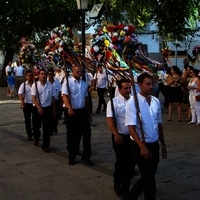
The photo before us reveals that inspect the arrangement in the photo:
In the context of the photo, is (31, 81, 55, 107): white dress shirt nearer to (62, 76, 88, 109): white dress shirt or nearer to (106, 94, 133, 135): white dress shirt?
(62, 76, 88, 109): white dress shirt

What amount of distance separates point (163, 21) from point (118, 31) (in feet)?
30.0

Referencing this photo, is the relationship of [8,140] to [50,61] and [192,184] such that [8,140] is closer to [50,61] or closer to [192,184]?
[50,61]

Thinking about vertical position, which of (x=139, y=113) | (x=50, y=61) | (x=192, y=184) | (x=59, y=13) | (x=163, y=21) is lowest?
(x=192, y=184)

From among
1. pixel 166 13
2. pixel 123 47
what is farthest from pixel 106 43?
pixel 166 13

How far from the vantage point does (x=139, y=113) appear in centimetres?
536

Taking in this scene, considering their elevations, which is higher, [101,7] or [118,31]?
[101,7]

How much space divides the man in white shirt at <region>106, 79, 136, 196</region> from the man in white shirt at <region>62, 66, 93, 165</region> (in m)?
1.93

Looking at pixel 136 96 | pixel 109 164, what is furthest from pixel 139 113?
pixel 109 164

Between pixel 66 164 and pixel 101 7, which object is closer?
pixel 66 164

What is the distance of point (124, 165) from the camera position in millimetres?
6449

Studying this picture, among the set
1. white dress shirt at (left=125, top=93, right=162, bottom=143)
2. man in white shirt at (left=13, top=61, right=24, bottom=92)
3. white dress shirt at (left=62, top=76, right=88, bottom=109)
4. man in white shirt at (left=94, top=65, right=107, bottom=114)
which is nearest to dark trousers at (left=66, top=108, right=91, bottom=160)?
white dress shirt at (left=62, top=76, right=88, bottom=109)

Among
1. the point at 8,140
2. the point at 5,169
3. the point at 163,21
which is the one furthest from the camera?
the point at 163,21

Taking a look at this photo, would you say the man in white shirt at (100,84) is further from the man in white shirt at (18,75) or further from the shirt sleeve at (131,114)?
the shirt sleeve at (131,114)

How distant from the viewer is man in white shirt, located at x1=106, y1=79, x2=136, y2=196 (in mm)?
6418
